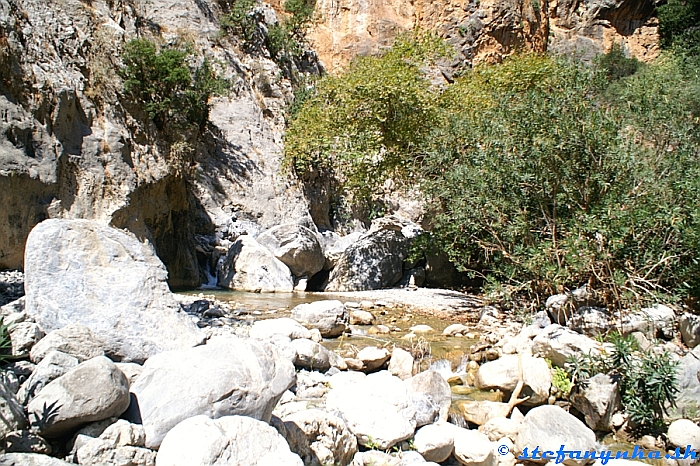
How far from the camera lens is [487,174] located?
9.34 meters

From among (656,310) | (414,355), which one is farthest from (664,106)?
(414,355)

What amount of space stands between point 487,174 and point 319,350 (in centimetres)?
495

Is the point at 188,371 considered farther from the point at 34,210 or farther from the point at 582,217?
the point at 34,210

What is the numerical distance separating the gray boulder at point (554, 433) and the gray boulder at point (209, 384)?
2.12 metres

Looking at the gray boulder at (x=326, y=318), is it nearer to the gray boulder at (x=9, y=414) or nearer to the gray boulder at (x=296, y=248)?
the gray boulder at (x=9, y=414)

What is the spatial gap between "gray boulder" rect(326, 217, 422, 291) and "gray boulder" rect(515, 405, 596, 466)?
27.3 ft

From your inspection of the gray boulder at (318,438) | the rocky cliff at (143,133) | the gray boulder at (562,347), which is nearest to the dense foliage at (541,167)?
the gray boulder at (562,347)

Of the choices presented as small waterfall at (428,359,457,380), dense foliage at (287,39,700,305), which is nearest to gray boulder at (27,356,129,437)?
small waterfall at (428,359,457,380)

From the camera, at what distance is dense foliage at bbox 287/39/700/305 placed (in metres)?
7.30

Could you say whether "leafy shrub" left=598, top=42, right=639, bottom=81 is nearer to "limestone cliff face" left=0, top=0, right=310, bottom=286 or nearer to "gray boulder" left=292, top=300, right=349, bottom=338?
"limestone cliff face" left=0, top=0, right=310, bottom=286

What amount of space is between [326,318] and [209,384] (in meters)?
4.06

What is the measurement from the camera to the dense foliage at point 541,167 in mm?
7297

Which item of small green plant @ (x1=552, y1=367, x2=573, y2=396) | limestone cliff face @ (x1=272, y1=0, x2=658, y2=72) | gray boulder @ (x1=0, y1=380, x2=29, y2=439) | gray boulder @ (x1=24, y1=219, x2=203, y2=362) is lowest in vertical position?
small green plant @ (x1=552, y1=367, x2=573, y2=396)

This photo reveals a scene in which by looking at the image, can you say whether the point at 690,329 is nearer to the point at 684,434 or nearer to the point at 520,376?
the point at 684,434
